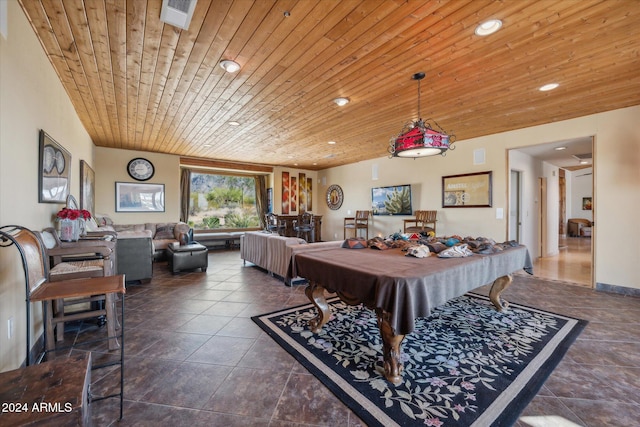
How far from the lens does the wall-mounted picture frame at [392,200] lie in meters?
6.66

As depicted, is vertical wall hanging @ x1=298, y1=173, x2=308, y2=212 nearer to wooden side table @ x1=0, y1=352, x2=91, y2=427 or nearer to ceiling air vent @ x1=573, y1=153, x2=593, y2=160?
ceiling air vent @ x1=573, y1=153, x2=593, y2=160

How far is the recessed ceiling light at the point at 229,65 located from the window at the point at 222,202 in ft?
21.6

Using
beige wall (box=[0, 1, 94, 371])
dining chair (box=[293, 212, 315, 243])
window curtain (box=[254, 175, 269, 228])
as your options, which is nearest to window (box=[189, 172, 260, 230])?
window curtain (box=[254, 175, 269, 228])

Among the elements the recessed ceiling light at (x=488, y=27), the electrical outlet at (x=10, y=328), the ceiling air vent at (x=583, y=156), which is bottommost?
the electrical outlet at (x=10, y=328)

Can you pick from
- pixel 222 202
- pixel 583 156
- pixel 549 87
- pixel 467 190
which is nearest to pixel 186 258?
pixel 222 202

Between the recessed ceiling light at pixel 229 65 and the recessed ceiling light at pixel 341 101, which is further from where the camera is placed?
the recessed ceiling light at pixel 341 101

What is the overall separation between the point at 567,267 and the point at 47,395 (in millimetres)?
7545

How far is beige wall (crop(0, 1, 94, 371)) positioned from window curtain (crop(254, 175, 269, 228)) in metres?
6.85

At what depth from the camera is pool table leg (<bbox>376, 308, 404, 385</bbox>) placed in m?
1.86

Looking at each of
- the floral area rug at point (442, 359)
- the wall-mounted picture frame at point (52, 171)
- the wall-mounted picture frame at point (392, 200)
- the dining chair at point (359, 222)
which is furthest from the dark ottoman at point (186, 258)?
the wall-mounted picture frame at point (392, 200)

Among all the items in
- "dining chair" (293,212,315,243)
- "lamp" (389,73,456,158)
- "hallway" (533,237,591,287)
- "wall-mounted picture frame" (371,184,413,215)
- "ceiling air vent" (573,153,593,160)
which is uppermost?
"ceiling air vent" (573,153,593,160)

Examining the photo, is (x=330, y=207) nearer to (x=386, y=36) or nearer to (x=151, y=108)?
(x=151, y=108)

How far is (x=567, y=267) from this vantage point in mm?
5422

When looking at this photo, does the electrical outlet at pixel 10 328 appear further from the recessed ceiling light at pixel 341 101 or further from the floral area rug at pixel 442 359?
the recessed ceiling light at pixel 341 101
